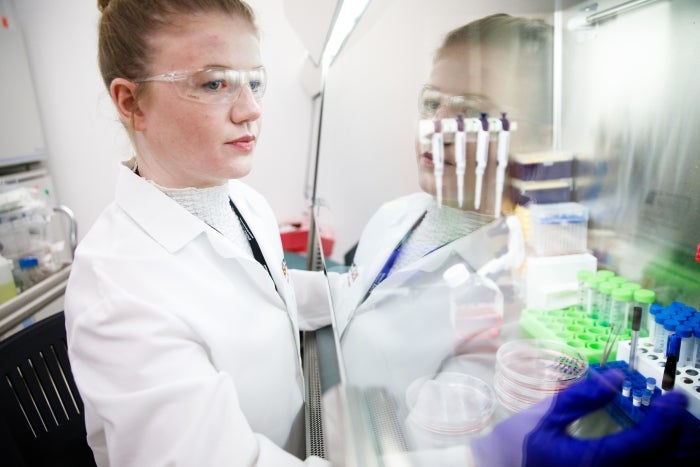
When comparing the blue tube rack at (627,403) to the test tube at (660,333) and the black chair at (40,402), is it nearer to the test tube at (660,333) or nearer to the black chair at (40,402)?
the test tube at (660,333)

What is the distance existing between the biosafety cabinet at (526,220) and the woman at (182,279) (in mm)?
201

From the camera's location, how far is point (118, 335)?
31.1 inches

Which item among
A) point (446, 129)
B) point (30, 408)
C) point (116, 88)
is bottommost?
point (30, 408)

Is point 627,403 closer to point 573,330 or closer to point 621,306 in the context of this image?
point 573,330

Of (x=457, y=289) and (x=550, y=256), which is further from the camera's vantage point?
(x=550, y=256)

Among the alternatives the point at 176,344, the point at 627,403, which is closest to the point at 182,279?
the point at 176,344

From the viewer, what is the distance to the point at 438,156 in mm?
1009

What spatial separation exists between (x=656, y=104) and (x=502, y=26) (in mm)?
506

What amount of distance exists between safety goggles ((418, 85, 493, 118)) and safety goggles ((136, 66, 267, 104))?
452 millimetres

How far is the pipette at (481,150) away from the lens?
3.25 ft

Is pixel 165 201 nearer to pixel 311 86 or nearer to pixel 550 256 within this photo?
pixel 550 256

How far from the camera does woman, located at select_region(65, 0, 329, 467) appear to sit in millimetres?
766

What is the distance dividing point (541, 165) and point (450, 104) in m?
0.54

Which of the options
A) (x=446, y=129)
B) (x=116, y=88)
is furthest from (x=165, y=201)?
(x=446, y=129)
